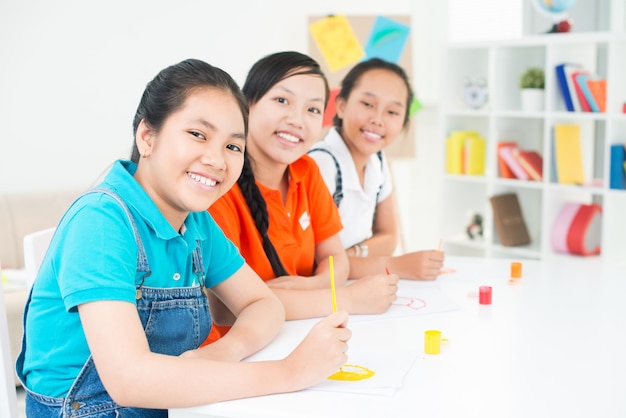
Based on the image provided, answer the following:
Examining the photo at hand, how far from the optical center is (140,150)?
1276 mm

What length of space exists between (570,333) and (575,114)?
88.8 inches

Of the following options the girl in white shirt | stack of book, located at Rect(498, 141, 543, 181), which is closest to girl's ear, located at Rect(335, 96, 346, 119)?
the girl in white shirt

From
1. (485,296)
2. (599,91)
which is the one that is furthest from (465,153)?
(485,296)

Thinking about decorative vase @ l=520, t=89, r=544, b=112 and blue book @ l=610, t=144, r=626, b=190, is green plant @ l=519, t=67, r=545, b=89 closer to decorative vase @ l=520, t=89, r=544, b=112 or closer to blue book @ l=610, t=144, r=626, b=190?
decorative vase @ l=520, t=89, r=544, b=112

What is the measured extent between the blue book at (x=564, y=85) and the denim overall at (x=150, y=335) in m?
2.62

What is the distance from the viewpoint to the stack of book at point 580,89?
133 inches

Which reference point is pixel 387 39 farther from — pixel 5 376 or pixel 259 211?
pixel 5 376

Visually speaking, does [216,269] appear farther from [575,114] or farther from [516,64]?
[516,64]

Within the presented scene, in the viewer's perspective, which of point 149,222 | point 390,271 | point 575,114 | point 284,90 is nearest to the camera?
point 149,222

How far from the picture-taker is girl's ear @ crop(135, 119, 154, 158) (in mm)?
1270

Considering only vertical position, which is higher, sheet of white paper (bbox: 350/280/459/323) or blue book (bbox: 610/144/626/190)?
blue book (bbox: 610/144/626/190)

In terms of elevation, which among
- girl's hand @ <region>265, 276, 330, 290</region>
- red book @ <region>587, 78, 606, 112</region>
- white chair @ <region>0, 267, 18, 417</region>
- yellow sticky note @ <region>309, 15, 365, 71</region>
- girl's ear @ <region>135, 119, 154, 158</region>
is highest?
yellow sticky note @ <region>309, 15, 365, 71</region>

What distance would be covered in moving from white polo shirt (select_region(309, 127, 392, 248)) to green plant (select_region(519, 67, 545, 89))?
1.59m

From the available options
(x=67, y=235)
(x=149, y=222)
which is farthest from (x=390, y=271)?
(x=67, y=235)
